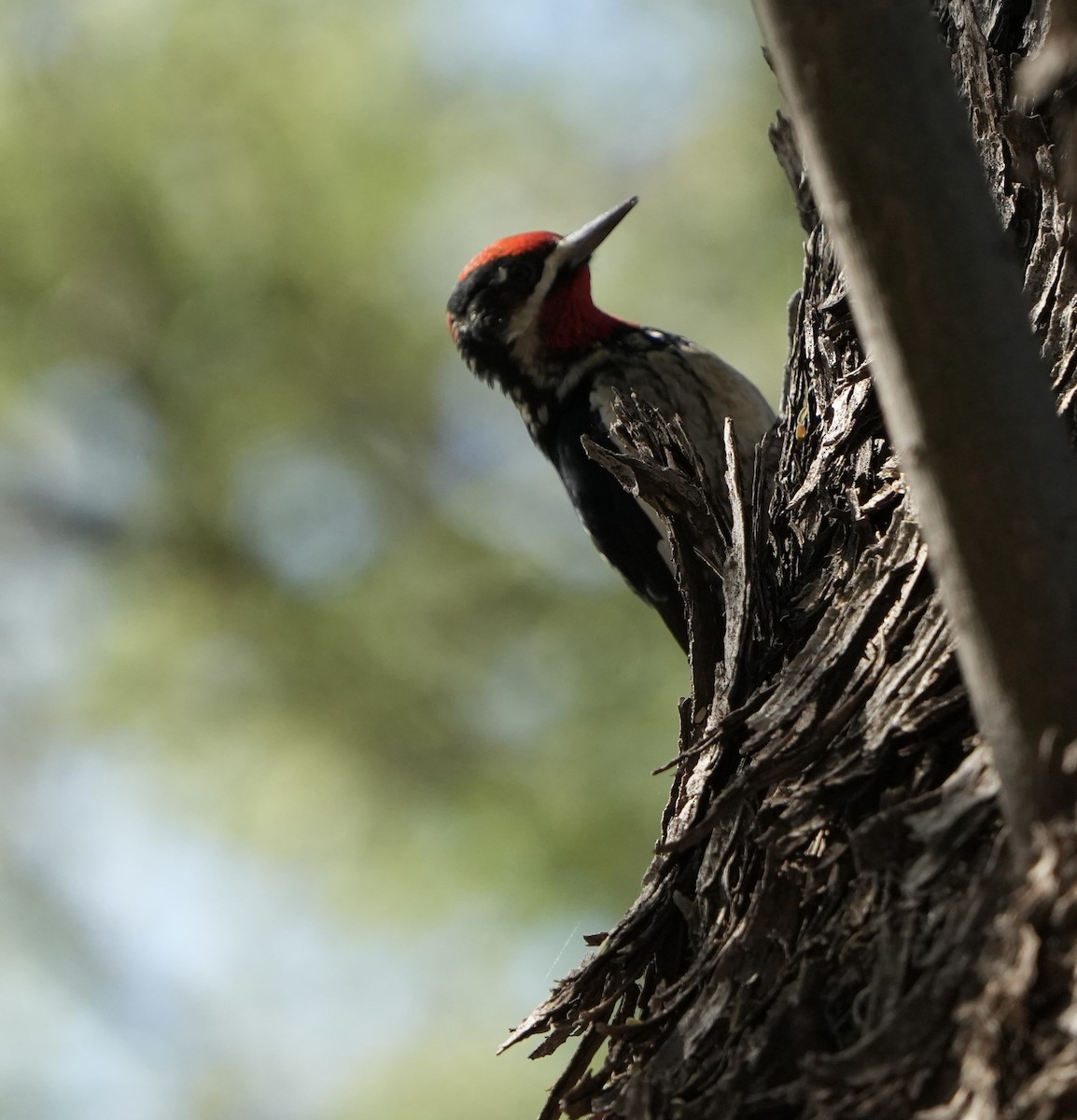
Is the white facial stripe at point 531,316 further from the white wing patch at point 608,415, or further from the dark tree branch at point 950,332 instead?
the dark tree branch at point 950,332

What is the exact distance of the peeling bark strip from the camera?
1.22 metres

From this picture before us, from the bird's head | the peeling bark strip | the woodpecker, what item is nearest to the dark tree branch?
the peeling bark strip

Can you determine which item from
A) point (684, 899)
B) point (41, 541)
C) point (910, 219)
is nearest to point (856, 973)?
point (684, 899)

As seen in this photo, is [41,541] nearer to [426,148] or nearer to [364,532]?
[364,532]

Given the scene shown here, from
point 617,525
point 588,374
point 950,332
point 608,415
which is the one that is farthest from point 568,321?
point 950,332

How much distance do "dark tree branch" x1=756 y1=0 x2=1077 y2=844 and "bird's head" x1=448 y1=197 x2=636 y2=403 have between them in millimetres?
2854

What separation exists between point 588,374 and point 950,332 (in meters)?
2.80

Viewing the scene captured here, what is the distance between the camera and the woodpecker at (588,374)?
356cm

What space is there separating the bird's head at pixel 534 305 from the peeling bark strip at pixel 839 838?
1.78 m

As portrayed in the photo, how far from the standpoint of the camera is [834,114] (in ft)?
3.76

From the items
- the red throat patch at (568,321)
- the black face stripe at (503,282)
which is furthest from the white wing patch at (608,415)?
the black face stripe at (503,282)

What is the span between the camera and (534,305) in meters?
4.06

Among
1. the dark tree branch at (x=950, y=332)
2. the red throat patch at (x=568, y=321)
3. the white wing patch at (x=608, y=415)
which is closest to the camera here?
the dark tree branch at (x=950, y=332)

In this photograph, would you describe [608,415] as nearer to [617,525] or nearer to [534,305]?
[617,525]
